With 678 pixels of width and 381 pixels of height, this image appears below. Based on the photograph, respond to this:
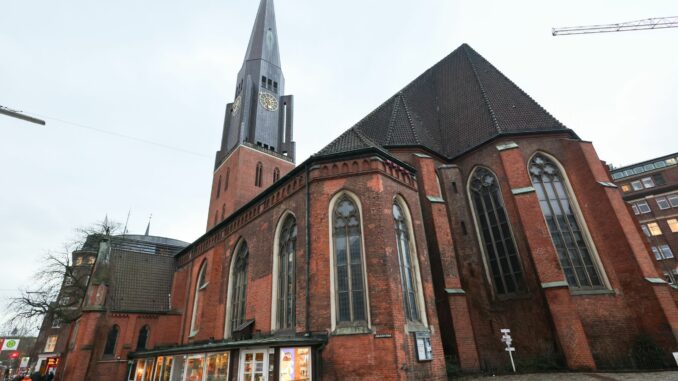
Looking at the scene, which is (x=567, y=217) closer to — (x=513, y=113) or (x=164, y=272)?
(x=513, y=113)

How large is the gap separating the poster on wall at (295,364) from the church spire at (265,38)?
120 ft

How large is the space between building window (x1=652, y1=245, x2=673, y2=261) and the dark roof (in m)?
29.9

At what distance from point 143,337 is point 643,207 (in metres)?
49.4

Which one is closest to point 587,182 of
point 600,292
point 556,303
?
point 600,292

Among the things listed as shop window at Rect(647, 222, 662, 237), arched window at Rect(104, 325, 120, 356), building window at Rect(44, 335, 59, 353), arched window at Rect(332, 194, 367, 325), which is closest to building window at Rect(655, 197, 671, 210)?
shop window at Rect(647, 222, 662, 237)

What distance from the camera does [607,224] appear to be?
13914 millimetres

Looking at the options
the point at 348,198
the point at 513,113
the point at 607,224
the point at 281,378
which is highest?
the point at 513,113

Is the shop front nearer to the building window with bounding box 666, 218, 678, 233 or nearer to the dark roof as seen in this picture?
the dark roof

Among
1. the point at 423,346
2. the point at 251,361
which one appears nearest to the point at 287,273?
the point at 251,361

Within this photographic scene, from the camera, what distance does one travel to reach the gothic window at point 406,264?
12.0m

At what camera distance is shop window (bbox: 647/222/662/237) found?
36.0 meters

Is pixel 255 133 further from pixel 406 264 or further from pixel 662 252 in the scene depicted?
pixel 662 252

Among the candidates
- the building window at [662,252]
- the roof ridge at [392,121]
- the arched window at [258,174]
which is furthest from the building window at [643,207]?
the arched window at [258,174]

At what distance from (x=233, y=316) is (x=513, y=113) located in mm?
18018
